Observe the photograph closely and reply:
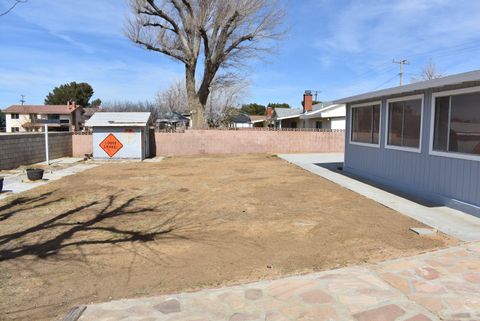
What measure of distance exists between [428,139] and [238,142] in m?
14.3

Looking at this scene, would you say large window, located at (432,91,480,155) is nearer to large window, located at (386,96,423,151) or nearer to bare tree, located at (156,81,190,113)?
large window, located at (386,96,423,151)

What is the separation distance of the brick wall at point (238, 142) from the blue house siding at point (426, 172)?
10.9 metres

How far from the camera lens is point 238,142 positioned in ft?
69.4

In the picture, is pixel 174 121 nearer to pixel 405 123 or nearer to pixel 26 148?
pixel 26 148

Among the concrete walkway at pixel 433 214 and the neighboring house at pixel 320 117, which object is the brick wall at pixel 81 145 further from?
the concrete walkway at pixel 433 214

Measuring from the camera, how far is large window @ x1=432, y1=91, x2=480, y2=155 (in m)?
6.21

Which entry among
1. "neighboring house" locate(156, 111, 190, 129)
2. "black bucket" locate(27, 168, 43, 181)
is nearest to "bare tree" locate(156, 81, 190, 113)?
"neighboring house" locate(156, 111, 190, 129)

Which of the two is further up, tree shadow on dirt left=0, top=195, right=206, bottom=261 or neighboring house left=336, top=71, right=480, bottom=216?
neighboring house left=336, top=71, right=480, bottom=216

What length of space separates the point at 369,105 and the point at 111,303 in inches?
362

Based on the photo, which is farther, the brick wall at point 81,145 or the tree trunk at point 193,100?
the tree trunk at point 193,100

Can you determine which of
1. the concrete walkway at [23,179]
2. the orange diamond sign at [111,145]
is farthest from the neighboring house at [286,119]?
the concrete walkway at [23,179]

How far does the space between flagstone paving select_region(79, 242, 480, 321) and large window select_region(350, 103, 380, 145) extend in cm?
670

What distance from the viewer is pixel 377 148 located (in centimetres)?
993

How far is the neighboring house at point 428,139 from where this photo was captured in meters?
6.27
